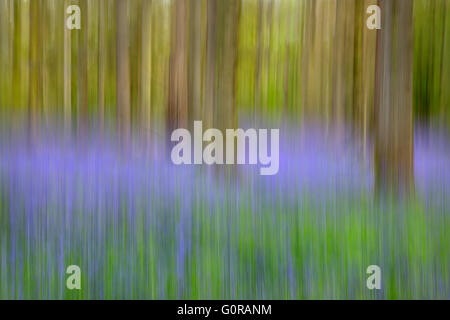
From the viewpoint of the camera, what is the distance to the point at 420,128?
95 centimetres

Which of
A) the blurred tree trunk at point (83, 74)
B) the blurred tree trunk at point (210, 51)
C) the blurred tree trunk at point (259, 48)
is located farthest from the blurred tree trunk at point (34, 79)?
the blurred tree trunk at point (259, 48)

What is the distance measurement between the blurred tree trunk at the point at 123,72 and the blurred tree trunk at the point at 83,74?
0.07 m

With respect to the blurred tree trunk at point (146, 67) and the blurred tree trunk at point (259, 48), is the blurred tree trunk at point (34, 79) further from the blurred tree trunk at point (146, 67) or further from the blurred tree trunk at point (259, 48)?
the blurred tree trunk at point (259, 48)

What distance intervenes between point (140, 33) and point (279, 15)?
11.6 inches

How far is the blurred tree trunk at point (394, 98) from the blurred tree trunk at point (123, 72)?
1.72ft

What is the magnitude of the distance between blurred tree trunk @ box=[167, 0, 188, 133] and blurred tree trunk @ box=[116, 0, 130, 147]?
9 cm

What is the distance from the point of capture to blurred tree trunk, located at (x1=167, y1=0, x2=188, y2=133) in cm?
95

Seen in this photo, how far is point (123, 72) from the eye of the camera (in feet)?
3.13

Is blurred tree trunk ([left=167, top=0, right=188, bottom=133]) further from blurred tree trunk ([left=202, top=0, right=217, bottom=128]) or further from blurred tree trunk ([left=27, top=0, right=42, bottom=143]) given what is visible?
blurred tree trunk ([left=27, top=0, right=42, bottom=143])

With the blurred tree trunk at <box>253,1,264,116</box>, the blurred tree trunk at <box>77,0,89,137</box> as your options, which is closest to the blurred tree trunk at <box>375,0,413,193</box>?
the blurred tree trunk at <box>253,1,264,116</box>

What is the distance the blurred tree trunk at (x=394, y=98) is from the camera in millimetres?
946

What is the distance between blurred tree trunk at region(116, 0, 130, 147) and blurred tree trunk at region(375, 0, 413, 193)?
0.52 metres
